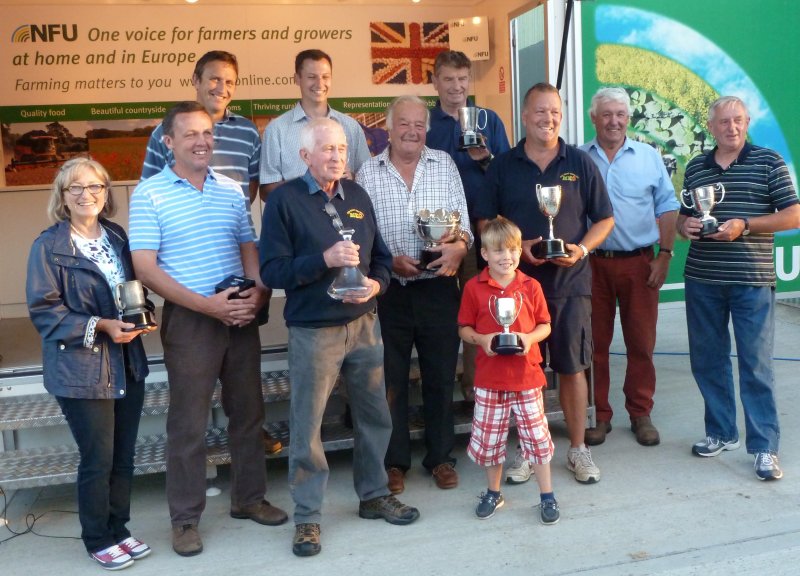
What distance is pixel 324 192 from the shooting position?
12.2 ft

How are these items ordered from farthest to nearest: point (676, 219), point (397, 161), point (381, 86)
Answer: point (381, 86), point (676, 219), point (397, 161)

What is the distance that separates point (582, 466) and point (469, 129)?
1.80m

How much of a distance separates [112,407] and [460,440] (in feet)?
7.29

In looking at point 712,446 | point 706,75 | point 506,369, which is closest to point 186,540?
point 506,369

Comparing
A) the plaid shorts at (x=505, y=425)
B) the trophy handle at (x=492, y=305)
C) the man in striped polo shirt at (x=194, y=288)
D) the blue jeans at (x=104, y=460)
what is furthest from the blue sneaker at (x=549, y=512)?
the blue jeans at (x=104, y=460)

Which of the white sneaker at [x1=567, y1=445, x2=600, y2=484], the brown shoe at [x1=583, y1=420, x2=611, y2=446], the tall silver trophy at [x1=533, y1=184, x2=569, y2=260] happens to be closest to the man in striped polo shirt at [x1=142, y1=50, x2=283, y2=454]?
the tall silver trophy at [x1=533, y1=184, x2=569, y2=260]

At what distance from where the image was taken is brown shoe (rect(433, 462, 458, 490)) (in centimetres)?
442

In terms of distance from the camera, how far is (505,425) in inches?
158

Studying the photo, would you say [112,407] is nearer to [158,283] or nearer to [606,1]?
[158,283]

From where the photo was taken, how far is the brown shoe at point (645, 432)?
4957 mm

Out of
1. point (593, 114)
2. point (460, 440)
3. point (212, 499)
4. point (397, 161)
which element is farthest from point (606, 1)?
point (212, 499)

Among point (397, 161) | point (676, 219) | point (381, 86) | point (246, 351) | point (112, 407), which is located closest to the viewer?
point (112, 407)

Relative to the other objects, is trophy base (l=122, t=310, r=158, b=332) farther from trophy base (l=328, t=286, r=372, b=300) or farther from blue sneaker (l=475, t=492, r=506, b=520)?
blue sneaker (l=475, t=492, r=506, b=520)

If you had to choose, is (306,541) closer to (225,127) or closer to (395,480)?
(395,480)
